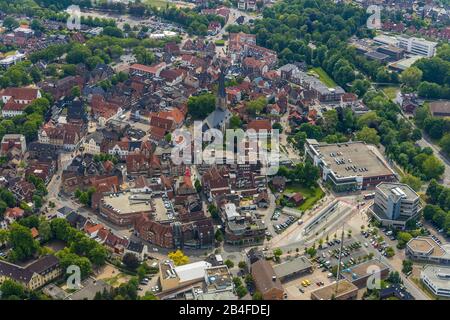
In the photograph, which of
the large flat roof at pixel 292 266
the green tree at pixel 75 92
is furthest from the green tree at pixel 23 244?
the green tree at pixel 75 92

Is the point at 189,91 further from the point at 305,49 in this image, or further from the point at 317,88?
the point at 305,49

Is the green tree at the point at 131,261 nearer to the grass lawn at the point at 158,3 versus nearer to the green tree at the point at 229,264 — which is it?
the green tree at the point at 229,264

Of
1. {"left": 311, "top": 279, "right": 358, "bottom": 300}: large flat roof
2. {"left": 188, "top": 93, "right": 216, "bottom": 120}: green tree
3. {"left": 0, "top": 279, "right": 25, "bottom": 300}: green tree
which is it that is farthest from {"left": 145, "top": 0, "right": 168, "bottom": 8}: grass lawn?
{"left": 311, "top": 279, "right": 358, "bottom": 300}: large flat roof

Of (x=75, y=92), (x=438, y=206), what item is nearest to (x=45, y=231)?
(x=75, y=92)

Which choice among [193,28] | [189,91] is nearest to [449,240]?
[189,91]

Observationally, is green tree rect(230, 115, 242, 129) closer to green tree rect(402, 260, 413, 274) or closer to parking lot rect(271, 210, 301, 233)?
parking lot rect(271, 210, 301, 233)
